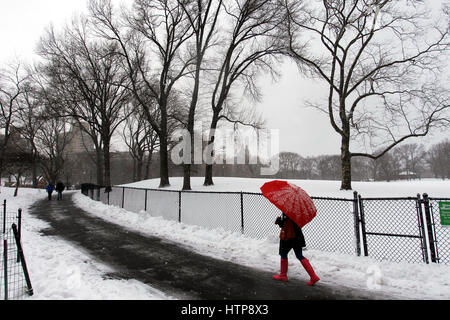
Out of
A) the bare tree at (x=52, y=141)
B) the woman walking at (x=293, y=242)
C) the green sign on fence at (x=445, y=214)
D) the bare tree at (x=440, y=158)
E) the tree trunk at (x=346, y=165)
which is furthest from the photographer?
the bare tree at (x=440, y=158)

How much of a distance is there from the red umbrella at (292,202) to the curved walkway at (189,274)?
50.7 inches

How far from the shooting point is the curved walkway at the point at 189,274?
424 centimetres

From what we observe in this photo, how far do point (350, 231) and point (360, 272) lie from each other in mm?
3220

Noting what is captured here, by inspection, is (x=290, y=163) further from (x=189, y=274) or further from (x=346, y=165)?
(x=189, y=274)

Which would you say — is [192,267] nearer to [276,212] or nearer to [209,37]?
[276,212]

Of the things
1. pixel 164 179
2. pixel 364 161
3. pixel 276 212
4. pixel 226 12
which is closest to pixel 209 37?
pixel 226 12

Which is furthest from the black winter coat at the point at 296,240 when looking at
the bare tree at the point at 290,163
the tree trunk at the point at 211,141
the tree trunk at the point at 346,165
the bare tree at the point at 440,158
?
the bare tree at the point at 440,158

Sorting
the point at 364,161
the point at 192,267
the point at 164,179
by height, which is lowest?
the point at 192,267

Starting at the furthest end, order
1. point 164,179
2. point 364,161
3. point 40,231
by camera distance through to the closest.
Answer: point 364,161 → point 164,179 → point 40,231

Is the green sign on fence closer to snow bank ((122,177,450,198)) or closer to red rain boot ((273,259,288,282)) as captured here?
red rain boot ((273,259,288,282))

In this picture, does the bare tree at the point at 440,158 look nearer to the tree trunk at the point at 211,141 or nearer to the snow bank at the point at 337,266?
the tree trunk at the point at 211,141

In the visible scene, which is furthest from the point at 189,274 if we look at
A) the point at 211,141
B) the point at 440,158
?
the point at 440,158

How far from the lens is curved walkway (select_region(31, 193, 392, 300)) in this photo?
4238mm

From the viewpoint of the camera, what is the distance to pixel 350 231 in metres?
8.06
